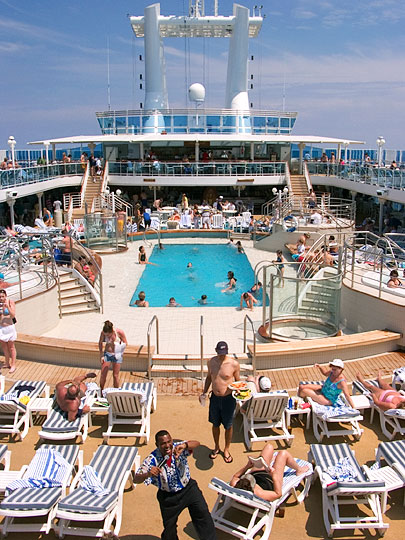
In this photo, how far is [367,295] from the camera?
31.1 feet

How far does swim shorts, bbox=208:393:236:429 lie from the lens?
542 centimetres

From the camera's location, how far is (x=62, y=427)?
227 inches

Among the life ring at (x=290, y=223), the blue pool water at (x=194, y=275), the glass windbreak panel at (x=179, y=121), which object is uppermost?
the glass windbreak panel at (x=179, y=121)

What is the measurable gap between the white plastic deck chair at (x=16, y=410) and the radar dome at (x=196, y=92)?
31312 mm

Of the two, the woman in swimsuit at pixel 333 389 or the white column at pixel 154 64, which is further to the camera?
the white column at pixel 154 64

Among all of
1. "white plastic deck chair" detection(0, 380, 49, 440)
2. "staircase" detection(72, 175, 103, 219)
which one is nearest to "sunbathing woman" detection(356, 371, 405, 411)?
"white plastic deck chair" detection(0, 380, 49, 440)

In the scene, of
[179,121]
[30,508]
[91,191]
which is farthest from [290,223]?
[30,508]

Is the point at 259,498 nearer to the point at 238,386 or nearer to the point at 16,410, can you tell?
the point at 238,386

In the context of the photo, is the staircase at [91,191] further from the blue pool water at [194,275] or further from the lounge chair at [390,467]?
the lounge chair at [390,467]

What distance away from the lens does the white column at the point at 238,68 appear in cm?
3234

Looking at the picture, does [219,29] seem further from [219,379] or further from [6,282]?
[219,379]

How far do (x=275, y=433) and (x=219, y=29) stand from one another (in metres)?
31.2

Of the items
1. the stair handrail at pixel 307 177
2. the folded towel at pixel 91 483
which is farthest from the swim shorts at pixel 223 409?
the stair handrail at pixel 307 177

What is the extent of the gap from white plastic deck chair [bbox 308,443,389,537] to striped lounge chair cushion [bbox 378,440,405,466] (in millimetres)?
300
